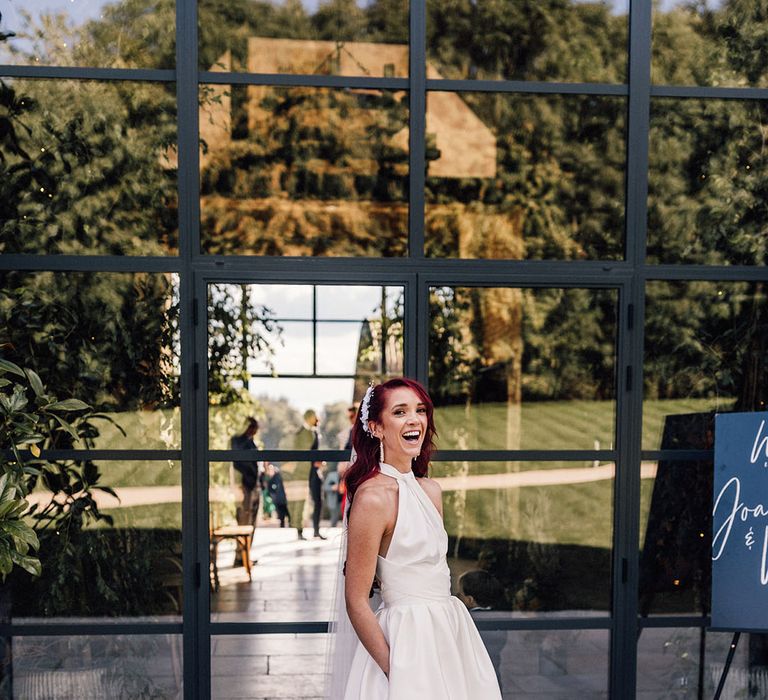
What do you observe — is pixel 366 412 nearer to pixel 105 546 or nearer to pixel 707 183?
pixel 105 546

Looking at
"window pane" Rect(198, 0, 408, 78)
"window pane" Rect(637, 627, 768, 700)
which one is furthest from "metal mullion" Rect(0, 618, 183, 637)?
"window pane" Rect(198, 0, 408, 78)

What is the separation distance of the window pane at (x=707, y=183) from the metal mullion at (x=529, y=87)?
8.2 inches

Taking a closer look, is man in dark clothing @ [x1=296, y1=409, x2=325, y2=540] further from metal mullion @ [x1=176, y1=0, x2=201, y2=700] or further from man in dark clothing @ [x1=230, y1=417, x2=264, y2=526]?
metal mullion @ [x1=176, y1=0, x2=201, y2=700]

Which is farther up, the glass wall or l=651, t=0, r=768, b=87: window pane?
l=651, t=0, r=768, b=87: window pane

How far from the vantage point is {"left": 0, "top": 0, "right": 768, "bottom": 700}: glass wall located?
3.58m

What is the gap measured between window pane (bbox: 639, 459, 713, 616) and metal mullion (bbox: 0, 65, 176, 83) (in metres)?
2.72

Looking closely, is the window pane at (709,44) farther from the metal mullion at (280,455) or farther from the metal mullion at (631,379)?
the metal mullion at (280,455)

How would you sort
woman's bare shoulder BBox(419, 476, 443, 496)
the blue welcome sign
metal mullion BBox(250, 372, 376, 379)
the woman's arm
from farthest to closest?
metal mullion BBox(250, 372, 376, 379)
the blue welcome sign
woman's bare shoulder BBox(419, 476, 443, 496)
the woman's arm

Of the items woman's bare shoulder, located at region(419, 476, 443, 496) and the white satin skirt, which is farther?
woman's bare shoulder, located at region(419, 476, 443, 496)

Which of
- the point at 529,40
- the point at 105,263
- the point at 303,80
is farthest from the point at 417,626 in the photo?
the point at 529,40

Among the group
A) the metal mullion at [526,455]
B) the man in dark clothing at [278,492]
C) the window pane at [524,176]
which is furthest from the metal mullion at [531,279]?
the man in dark clothing at [278,492]

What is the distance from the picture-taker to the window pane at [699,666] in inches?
148

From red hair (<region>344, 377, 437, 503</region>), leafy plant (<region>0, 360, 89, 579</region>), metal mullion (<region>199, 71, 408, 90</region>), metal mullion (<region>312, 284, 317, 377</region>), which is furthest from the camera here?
metal mullion (<region>312, 284, 317, 377</region>)

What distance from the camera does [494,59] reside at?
3.78 metres
